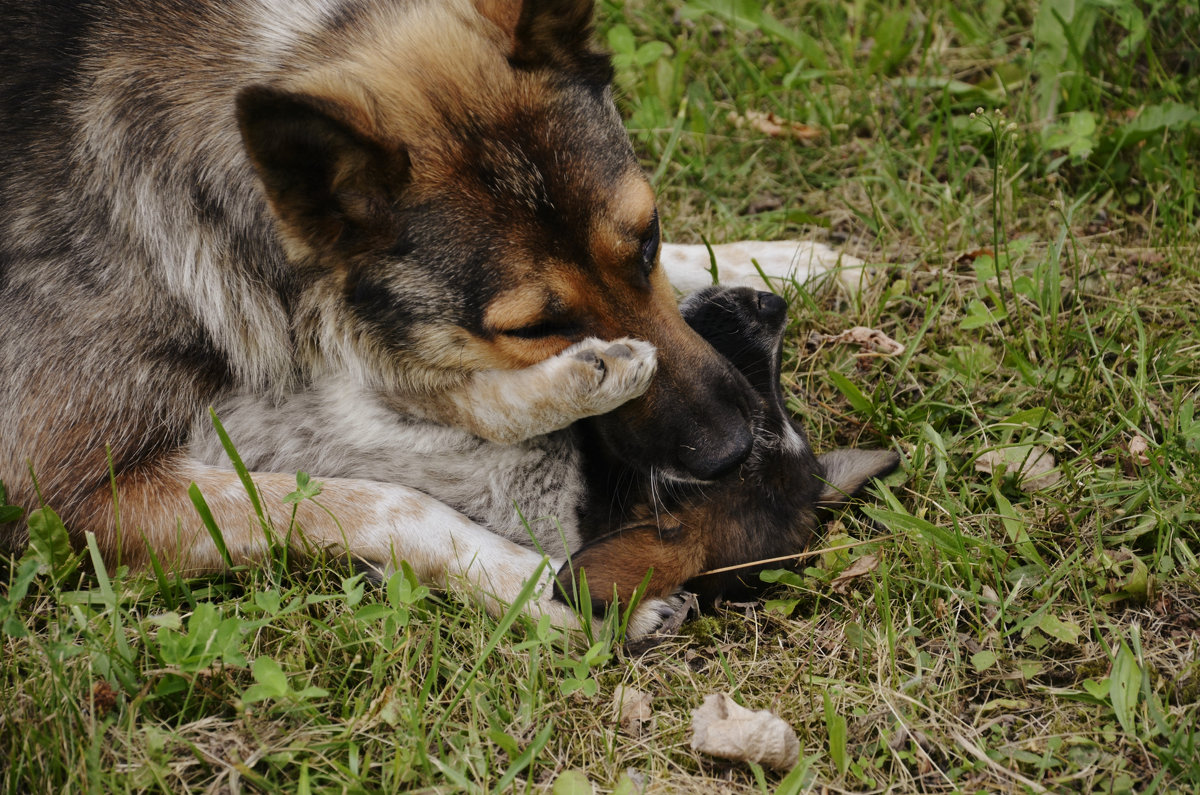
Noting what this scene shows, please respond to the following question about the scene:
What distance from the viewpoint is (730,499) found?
114 inches

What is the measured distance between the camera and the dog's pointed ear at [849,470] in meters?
3.11

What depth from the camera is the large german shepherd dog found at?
8.89 feet

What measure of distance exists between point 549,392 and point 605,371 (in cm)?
19

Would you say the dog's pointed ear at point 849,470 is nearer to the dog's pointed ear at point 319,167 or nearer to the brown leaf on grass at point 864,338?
the brown leaf on grass at point 864,338

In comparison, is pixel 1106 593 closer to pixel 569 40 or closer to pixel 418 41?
pixel 569 40

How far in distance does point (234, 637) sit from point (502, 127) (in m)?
1.46

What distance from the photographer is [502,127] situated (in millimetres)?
2691

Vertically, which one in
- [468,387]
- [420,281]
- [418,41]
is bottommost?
[468,387]

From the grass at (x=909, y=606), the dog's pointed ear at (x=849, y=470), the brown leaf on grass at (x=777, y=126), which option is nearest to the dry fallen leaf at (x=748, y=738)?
the grass at (x=909, y=606)

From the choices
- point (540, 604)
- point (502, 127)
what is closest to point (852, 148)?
point (502, 127)

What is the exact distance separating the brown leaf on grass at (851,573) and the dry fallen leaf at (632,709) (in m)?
0.67

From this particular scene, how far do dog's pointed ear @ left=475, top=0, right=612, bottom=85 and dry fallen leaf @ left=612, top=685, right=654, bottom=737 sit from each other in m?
1.72

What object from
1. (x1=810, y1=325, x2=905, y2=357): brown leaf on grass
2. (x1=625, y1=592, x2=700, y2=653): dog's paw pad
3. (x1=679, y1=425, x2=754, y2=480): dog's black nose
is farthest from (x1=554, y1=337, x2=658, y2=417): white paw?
(x1=810, y1=325, x2=905, y2=357): brown leaf on grass

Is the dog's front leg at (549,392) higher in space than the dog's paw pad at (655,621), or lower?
higher
